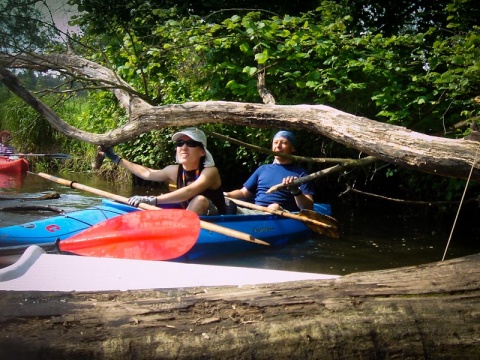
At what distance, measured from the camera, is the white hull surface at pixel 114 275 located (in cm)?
276

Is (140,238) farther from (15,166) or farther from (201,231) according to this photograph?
(15,166)

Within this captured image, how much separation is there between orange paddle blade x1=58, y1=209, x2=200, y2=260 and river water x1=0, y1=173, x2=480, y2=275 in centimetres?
62

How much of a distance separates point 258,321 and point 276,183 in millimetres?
4848

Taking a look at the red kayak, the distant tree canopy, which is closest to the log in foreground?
the distant tree canopy

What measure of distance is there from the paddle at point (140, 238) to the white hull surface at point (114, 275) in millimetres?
1410

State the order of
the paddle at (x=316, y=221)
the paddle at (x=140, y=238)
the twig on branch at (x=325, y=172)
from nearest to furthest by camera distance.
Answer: the twig on branch at (x=325, y=172) < the paddle at (x=140, y=238) < the paddle at (x=316, y=221)

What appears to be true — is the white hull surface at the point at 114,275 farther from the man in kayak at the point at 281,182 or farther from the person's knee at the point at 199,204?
the man in kayak at the point at 281,182

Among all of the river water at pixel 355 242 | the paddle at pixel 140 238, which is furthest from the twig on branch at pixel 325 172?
the river water at pixel 355 242

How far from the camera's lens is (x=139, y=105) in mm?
5273

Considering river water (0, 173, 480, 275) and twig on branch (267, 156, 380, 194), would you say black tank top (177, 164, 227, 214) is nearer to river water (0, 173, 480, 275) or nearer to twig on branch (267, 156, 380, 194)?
river water (0, 173, 480, 275)

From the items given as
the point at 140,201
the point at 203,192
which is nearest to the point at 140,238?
the point at 140,201

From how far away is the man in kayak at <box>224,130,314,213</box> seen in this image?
6.33 metres

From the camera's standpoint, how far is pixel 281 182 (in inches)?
251

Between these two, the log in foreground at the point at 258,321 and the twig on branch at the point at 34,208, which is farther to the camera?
the twig on branch at the point at 34,208
